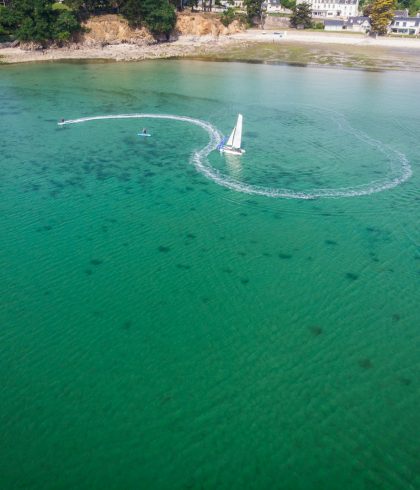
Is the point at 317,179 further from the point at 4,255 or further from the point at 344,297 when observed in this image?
the point at 4,255

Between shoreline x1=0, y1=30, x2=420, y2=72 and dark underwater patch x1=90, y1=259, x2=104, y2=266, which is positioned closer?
dark underwater patch x1=90, y1=259, x2=104, y2=266

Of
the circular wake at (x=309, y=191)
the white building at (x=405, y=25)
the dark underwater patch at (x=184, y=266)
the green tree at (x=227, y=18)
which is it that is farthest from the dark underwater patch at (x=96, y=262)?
the white building at (x=405, y=25)

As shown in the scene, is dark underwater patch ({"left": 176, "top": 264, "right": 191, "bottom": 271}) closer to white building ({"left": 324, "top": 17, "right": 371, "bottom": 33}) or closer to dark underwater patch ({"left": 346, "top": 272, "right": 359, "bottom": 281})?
dark underwater patch ({"left": 346, "top": 272, "right": 359, "bottom": 281})

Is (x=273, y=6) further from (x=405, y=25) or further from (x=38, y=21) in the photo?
(x=38, y=21)

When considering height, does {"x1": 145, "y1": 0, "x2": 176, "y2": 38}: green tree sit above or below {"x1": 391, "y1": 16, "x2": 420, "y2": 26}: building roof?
below

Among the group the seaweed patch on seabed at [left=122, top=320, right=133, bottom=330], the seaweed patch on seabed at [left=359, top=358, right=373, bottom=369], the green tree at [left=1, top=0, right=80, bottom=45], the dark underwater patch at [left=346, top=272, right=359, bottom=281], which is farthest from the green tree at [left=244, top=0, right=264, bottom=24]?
the seaweed patch on seabed at [left=359, top=358, right=373, bottom=369]

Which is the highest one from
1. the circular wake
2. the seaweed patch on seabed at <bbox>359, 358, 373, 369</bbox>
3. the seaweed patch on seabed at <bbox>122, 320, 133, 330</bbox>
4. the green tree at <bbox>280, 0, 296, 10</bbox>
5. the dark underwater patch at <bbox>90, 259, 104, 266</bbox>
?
the green tree at <bbox>280, 0, 296, 10</bbox>

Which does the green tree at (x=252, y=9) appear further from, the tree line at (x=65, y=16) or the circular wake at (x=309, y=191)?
the circular wake at (x=309, y=191)
